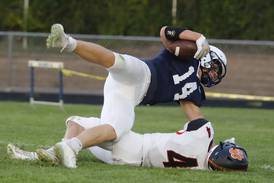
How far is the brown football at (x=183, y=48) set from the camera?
830 cm

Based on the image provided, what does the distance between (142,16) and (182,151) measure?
24907 mm

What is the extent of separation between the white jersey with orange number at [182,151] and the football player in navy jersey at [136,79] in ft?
1.12

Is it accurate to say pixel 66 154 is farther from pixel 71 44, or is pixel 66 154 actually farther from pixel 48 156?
pixel 71 44

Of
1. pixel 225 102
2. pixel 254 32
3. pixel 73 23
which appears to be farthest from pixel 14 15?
pixel 225 102

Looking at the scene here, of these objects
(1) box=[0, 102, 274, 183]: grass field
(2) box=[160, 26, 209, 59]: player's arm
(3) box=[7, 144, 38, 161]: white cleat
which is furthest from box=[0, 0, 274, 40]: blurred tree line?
(3) box=[7, 144, 38, 161]: white cleat

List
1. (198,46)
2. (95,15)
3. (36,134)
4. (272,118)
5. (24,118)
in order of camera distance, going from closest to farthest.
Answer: (198,46) < (36,134) < (24,118) < (272,118) < (95,15)

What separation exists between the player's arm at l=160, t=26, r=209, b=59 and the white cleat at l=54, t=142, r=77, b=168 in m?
1.44

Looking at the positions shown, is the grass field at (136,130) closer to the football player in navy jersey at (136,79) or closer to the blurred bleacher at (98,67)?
the football player in navy jersey at (136,79)

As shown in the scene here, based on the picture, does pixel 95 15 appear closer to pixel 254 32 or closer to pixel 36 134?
pixel 254 32

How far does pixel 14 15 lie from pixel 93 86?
12.4 m

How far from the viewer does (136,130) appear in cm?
1296

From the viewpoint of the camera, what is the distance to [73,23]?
34406 mm

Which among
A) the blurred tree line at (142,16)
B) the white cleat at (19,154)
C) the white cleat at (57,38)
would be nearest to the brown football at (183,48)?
the white cleat at (57,38)

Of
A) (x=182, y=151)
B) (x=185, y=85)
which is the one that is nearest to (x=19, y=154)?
(x=182, y=151)
